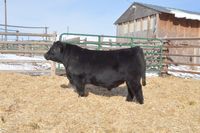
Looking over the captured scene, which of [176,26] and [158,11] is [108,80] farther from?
[176,26]

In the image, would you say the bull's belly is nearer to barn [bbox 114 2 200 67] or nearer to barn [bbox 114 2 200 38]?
barn [bbox 114 2 200 67]

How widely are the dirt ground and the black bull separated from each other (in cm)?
32

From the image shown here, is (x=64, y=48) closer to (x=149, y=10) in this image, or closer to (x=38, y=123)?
(x=38, y=123)

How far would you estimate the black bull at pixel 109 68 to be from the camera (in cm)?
562

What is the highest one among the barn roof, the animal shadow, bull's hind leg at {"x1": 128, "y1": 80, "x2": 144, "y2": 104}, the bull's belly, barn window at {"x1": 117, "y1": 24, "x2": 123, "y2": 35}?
the barn roof

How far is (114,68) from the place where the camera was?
5.70m

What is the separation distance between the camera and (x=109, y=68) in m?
5.73

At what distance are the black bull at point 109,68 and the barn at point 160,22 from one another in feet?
51.1

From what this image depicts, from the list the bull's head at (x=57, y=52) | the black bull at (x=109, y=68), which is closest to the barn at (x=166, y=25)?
the bull's head at (x=57, y=52)

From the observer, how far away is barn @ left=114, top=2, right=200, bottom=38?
21.2 m

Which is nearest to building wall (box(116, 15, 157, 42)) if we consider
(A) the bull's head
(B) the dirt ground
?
(B) the dirt ground

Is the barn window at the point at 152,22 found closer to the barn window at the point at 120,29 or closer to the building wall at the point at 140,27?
the building wall at the point at 140,27

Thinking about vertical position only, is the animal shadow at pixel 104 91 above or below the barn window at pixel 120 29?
below

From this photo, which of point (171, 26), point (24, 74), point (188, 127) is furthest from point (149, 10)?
point (188, 127)
